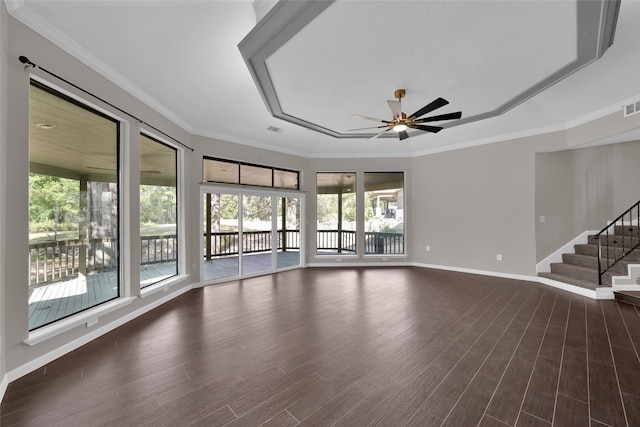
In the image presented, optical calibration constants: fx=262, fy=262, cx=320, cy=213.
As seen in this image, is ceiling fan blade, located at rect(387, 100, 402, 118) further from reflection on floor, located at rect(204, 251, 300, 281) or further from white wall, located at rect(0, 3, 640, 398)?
reflection on floor, located at rect(204, 251, 300, 281)

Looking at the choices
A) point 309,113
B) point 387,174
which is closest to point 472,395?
point 309,113

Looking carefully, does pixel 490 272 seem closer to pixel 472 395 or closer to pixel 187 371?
pixel 472 395

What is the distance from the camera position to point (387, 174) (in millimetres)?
7109

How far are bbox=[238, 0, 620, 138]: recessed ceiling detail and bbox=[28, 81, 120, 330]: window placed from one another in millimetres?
2009

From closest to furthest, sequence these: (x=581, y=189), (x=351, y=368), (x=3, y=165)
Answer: (x=3, y=165), (x=351, y=368), (x=581, y=189)

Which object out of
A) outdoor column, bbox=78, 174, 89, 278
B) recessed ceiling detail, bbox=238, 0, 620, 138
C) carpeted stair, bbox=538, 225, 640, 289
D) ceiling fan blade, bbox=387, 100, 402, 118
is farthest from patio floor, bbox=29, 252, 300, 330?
carpeted stair, bbox=538, 225, 640, 289

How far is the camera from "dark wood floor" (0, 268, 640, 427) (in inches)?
70.7

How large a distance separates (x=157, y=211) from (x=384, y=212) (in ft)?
17.1

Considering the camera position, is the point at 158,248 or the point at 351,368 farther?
the point at 158,248

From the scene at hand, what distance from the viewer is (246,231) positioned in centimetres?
583

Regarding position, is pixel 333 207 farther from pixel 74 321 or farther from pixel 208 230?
pixel 74 321

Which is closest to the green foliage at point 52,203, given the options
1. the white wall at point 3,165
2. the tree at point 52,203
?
the tree at point 52,203

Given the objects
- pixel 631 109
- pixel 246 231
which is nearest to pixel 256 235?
pixel 246 231

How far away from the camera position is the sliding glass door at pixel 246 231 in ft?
17.9
